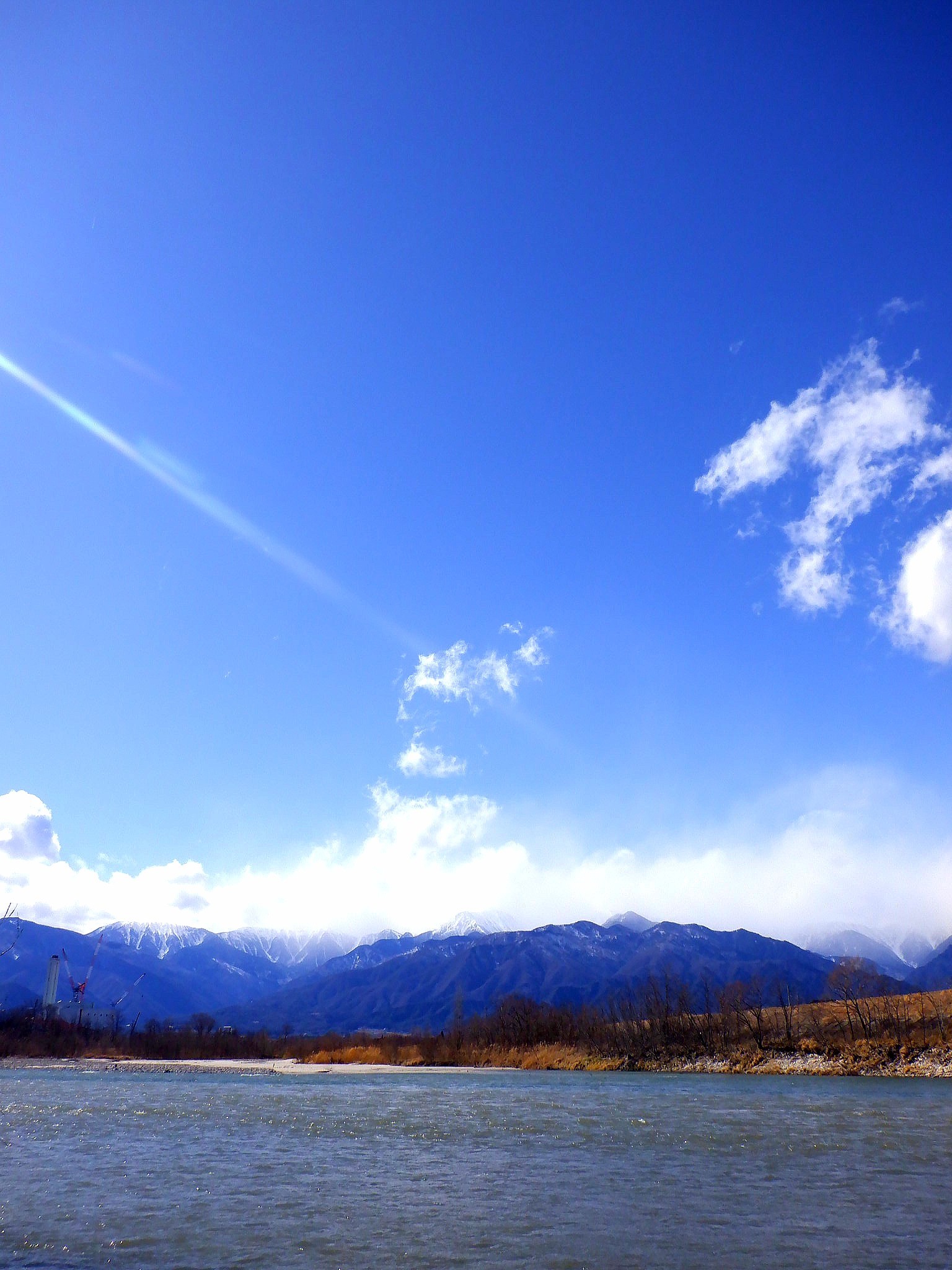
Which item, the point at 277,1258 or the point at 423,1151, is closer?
the point at 277,1258

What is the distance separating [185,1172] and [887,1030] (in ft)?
382

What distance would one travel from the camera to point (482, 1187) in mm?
25984

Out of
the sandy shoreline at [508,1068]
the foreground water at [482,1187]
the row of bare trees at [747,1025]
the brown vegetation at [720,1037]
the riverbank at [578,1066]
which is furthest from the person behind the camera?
the row of bare trees at [747,1025]

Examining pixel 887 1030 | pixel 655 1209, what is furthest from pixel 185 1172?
pixel 887 1030

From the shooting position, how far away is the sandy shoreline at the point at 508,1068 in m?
96.6

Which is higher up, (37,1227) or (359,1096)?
(37,1227)

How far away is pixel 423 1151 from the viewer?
3497cm

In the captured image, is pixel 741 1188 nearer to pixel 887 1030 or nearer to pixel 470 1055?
pixel 887 1030

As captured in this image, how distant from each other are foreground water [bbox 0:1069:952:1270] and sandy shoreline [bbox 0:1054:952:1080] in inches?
1897

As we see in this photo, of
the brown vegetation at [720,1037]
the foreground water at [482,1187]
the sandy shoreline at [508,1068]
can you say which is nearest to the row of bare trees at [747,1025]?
the brown vegetation at [720,1037]

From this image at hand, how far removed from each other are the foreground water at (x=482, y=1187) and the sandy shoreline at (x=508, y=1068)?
48.2 meters

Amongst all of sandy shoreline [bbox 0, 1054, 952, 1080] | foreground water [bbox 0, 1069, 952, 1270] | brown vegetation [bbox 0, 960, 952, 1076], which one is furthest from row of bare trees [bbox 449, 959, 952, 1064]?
foreground water [bbox 0, 1069, 952, 1270]

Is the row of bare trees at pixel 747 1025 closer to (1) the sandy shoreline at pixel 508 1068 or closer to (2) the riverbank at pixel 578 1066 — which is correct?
Result: (2) the riverbank at pixel 578 1066

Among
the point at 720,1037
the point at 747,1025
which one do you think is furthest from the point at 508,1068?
the point at 747,1025
